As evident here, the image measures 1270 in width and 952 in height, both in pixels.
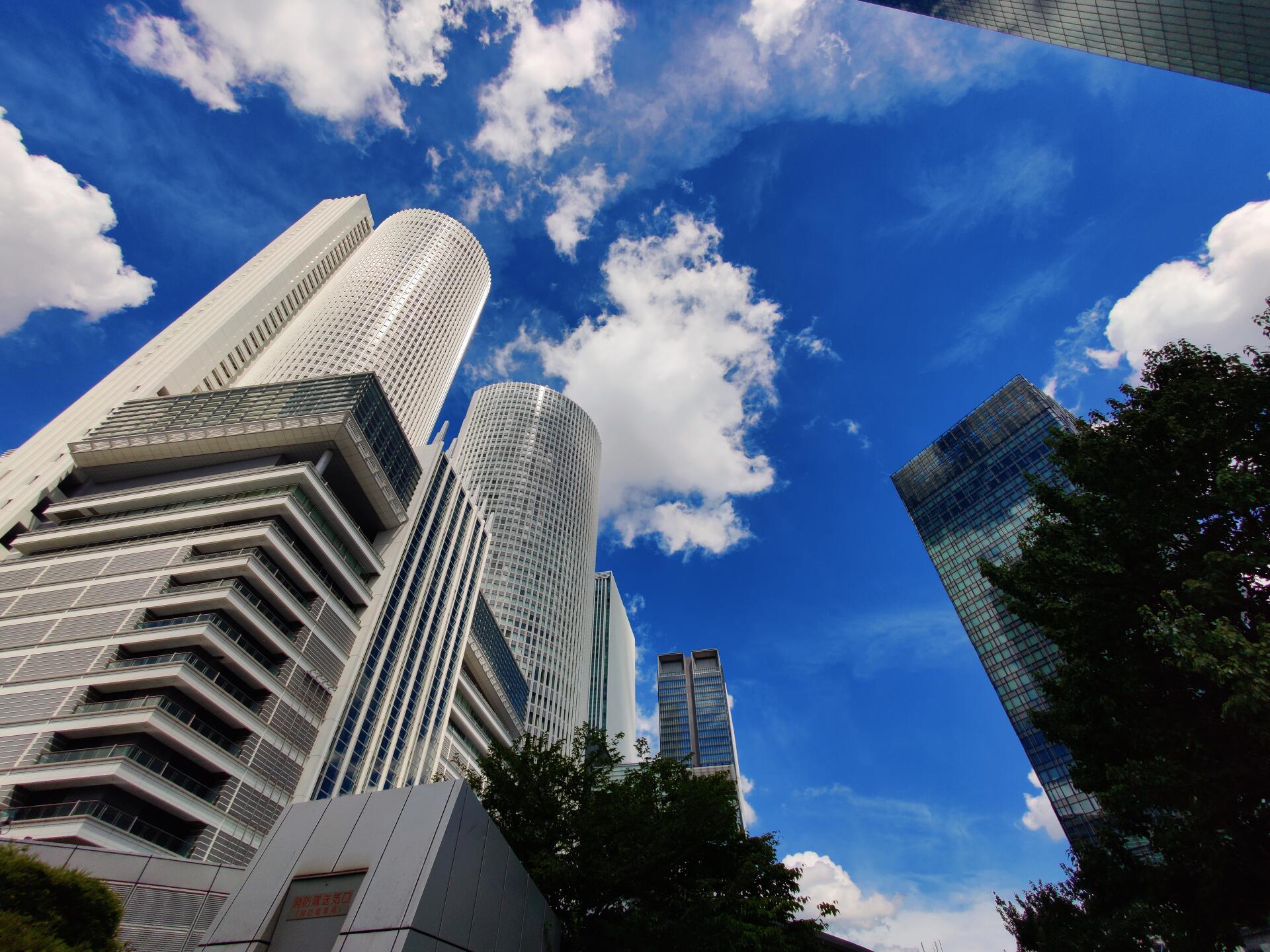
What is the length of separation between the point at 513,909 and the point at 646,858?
4.49 m

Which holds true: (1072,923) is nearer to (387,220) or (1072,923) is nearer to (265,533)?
(265,533)

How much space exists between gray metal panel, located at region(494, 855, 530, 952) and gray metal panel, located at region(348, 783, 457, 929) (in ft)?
11.2

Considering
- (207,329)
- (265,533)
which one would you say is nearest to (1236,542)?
(265,533)

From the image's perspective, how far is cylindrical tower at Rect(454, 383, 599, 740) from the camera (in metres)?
112

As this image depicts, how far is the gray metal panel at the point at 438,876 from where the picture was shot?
9.16 metres

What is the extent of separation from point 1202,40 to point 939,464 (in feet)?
352

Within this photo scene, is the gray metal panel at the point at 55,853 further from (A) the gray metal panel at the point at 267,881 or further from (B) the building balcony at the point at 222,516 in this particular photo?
(B) the building balcony at the point at 222,516

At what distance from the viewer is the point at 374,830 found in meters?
10.5

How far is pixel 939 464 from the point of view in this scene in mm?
129000

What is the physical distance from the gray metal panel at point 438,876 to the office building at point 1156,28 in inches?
1687

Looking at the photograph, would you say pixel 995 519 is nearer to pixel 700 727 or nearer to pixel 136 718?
pixel 700 727

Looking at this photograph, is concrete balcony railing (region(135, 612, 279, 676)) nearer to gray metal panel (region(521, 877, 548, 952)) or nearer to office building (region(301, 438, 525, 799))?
office building (region(301, 438, 525, 799))

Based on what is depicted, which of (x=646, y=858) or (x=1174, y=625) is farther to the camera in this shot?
(x=646, y=858)

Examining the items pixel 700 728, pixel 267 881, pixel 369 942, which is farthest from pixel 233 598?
pixel 700 728
